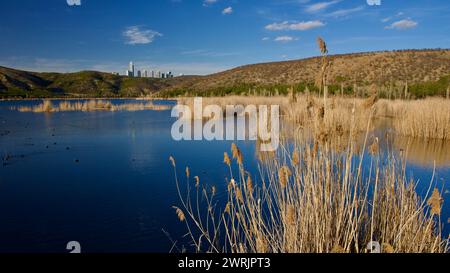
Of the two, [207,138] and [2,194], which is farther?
[207,138]

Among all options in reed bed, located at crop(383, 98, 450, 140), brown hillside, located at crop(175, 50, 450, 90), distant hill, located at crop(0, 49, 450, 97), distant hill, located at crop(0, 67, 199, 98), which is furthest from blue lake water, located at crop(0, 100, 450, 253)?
distant hill, located at crop(0, 67, 199, 98)

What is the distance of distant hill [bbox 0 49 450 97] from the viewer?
27.3m

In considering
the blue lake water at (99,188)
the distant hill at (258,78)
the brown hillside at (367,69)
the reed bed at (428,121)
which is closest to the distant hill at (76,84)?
the distant hill at (258,78)

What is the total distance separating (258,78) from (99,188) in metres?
36.6

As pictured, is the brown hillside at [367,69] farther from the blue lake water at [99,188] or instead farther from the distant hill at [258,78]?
the blue lake water at [99,188]

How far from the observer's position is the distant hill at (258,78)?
1077 inches

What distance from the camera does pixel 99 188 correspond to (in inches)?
184

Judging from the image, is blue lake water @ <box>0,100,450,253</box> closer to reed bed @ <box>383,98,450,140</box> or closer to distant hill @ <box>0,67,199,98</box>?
reed bed @ <box>383,98,450,140</box>

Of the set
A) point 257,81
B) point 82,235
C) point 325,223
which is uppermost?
point 257,81

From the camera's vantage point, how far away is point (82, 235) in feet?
10.8

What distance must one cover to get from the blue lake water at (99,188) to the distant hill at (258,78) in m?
13.8
